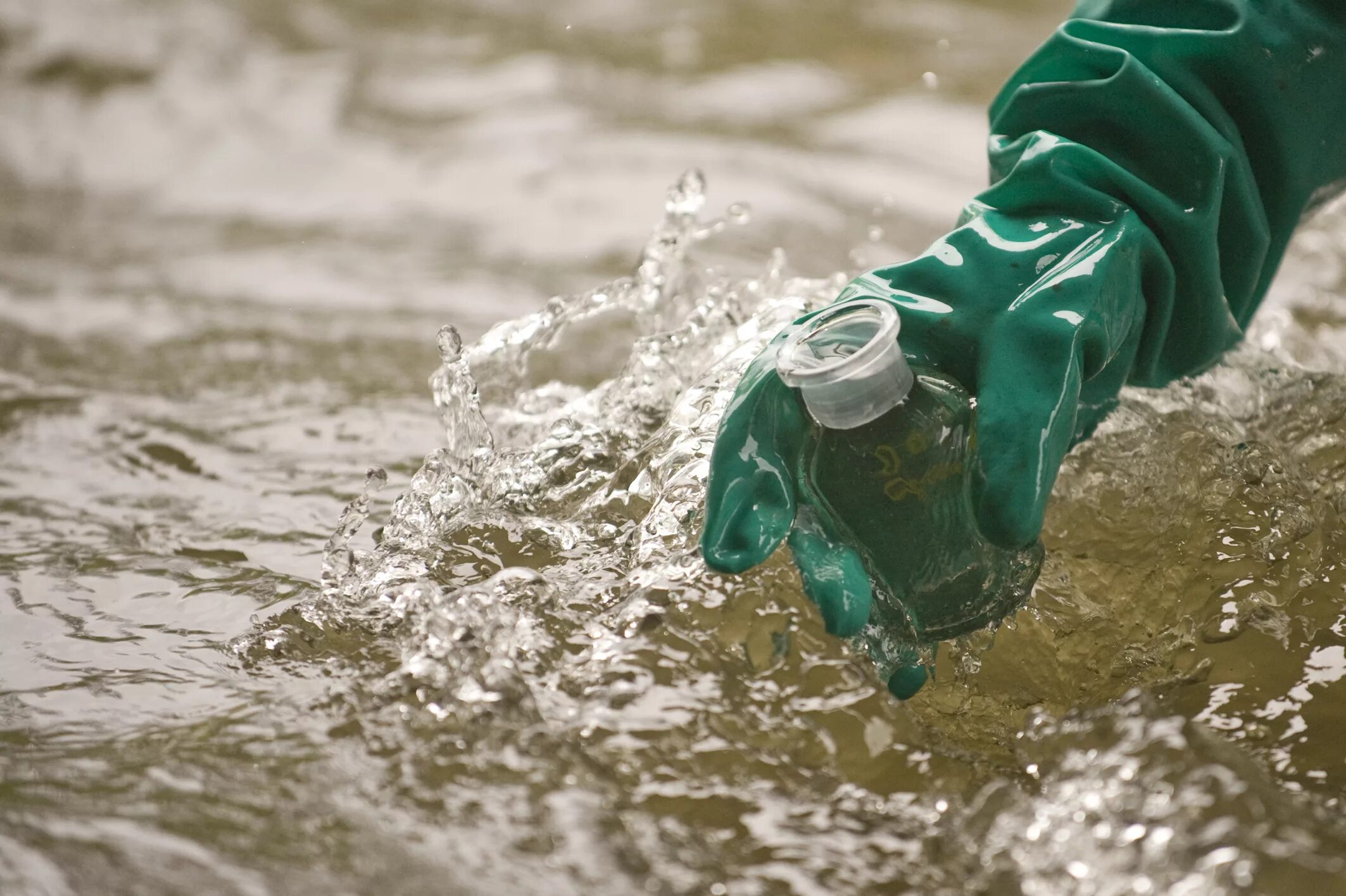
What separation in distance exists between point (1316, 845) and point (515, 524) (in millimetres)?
652

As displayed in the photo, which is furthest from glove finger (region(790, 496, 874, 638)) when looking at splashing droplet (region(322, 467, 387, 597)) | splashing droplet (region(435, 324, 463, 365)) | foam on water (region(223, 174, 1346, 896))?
splashing droplet (region(435, 324, 463, 365))

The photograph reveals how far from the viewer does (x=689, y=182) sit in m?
1.62

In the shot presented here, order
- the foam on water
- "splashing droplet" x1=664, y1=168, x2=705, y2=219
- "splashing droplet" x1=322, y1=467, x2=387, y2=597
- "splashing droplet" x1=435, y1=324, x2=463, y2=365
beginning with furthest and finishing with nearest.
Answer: "splashing droplet" x1=664, y1=168, x2=705, y2=219 < "splashing droplet" x1=435, y1=324, x2=463, y2=365 < "splashing droplet" x1=322, y1=467, x2=387, y2=597 < the foam on water

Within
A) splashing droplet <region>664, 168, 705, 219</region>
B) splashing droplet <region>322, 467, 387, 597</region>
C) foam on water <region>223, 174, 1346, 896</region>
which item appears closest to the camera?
foam on water <region>223, 174, 1346, 896</region>

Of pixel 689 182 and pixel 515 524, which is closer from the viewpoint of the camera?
pixel 515 524

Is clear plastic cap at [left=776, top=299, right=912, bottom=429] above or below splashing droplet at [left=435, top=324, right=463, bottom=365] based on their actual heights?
above

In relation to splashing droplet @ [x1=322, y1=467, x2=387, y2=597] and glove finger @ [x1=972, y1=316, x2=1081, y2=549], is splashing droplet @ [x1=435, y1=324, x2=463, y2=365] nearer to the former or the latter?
splashing droplet @ [x1=322, y1=467, x2=387, y2=597]

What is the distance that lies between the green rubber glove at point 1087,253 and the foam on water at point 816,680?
116mm

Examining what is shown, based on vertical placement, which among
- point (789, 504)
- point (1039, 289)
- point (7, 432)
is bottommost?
point (7, 432)

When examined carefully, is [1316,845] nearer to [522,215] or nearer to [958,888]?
[958,888]

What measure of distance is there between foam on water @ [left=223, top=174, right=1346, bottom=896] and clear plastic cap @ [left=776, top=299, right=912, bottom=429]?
186 mm

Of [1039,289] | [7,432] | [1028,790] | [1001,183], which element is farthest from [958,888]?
[7,432]

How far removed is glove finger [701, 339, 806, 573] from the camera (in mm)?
813

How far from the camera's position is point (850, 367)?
2.60 ft
